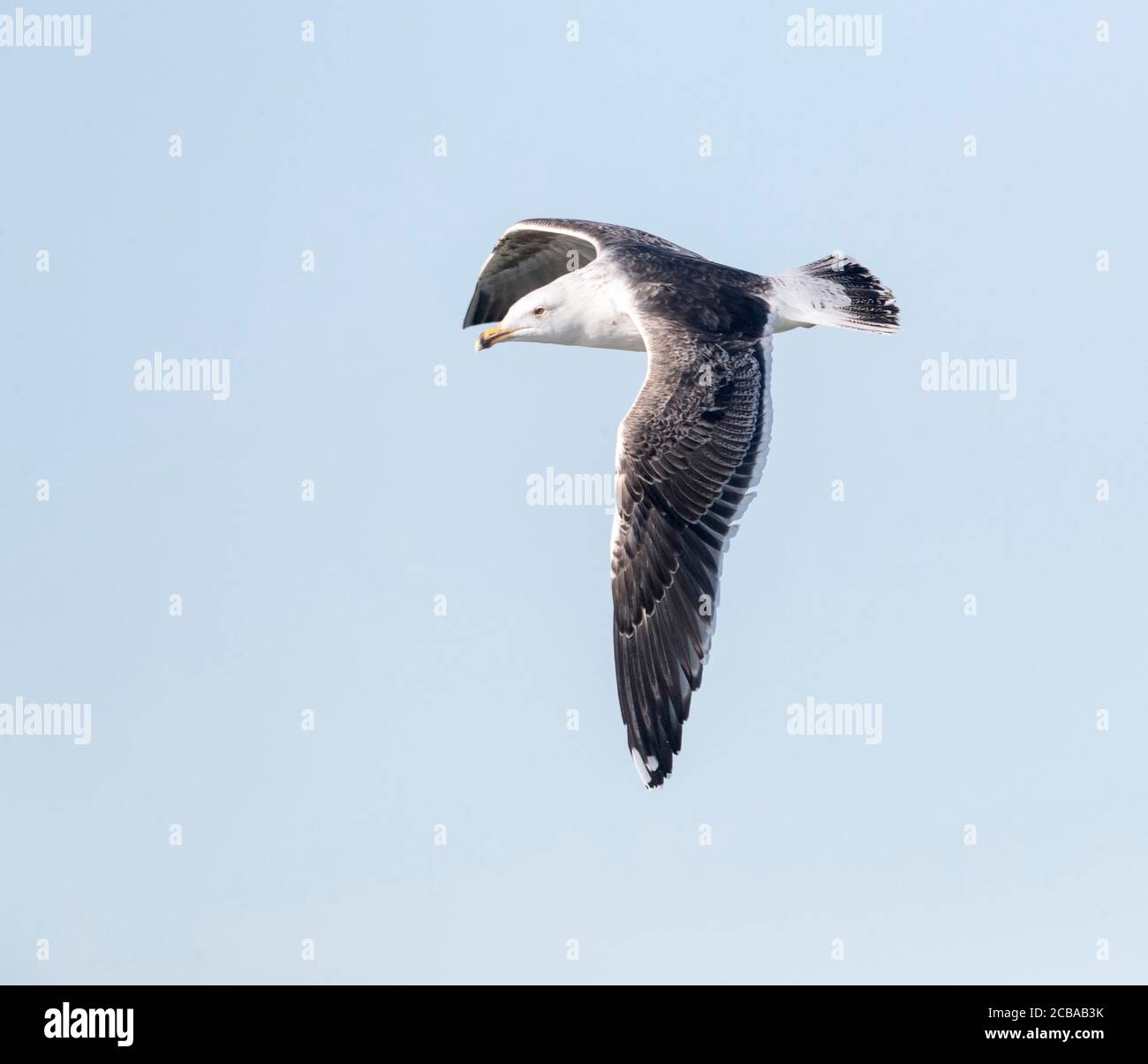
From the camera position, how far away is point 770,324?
1783 centimetres

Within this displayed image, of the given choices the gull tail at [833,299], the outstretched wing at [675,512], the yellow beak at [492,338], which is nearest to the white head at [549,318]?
the yellow beak at [492,338]

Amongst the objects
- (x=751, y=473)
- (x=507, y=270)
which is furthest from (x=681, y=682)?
(x=507, y=270)

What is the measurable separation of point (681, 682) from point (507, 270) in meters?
7.57

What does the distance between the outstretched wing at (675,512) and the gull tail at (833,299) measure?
51.8 inches

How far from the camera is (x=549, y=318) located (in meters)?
18.5

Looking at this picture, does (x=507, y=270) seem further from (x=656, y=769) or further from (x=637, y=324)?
(x=656, y=769)

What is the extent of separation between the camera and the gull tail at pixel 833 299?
18297 millimetres

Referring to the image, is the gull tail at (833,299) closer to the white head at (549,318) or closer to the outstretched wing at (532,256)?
the outstretched wing at (532,256)

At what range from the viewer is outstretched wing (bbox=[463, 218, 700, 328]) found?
2028cm

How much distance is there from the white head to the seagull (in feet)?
0.04

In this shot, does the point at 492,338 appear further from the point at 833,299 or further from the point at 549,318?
the point at 833,299

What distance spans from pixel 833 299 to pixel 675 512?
3618 millimetres

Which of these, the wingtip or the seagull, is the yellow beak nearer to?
the seagull

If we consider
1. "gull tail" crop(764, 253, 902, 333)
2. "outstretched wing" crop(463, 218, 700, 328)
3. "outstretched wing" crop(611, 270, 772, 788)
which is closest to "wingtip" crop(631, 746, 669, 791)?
"outstretched wing" crop(611, 270, 772, 788)
